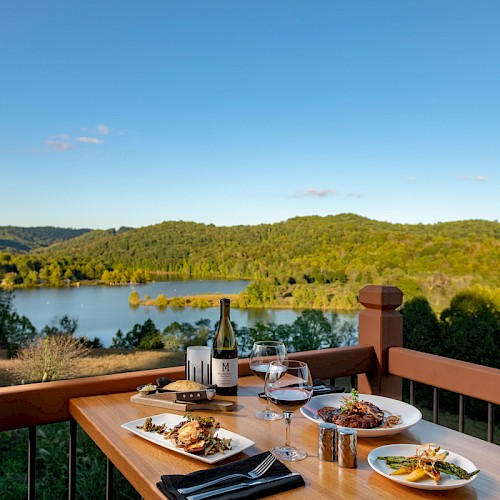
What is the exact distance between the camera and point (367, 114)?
10430mm

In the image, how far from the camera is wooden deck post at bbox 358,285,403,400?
5.82ft

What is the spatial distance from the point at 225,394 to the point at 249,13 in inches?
360

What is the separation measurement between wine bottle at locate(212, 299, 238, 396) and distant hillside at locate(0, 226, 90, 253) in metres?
10.5

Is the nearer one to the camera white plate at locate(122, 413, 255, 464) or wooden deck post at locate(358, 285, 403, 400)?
white plate at locate(122, 413, 255, 464)

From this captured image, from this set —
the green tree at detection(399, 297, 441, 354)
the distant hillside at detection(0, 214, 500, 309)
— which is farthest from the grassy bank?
the green tree at detection(399, 297, 441, 354)

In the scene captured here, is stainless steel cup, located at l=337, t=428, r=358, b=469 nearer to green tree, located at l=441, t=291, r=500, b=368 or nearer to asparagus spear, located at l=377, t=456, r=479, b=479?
asparagus spear, located at l=377, t=456, r=479, b=479

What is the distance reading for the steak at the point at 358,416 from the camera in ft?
3.44

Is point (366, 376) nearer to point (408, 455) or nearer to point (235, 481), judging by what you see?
point (408, 455)

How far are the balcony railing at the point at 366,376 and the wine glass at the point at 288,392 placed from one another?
0.56 meters

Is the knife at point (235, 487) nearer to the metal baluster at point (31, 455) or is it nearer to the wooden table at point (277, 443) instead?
the wooden table at point (277, 443)

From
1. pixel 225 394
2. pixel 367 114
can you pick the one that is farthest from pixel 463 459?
pixel 367 114

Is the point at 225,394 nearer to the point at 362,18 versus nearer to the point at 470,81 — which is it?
the point at 362,18

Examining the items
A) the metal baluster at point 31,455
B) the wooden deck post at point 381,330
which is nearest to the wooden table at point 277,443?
the metal baluster at point 31,455

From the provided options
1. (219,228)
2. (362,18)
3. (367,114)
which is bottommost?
(219,228)
